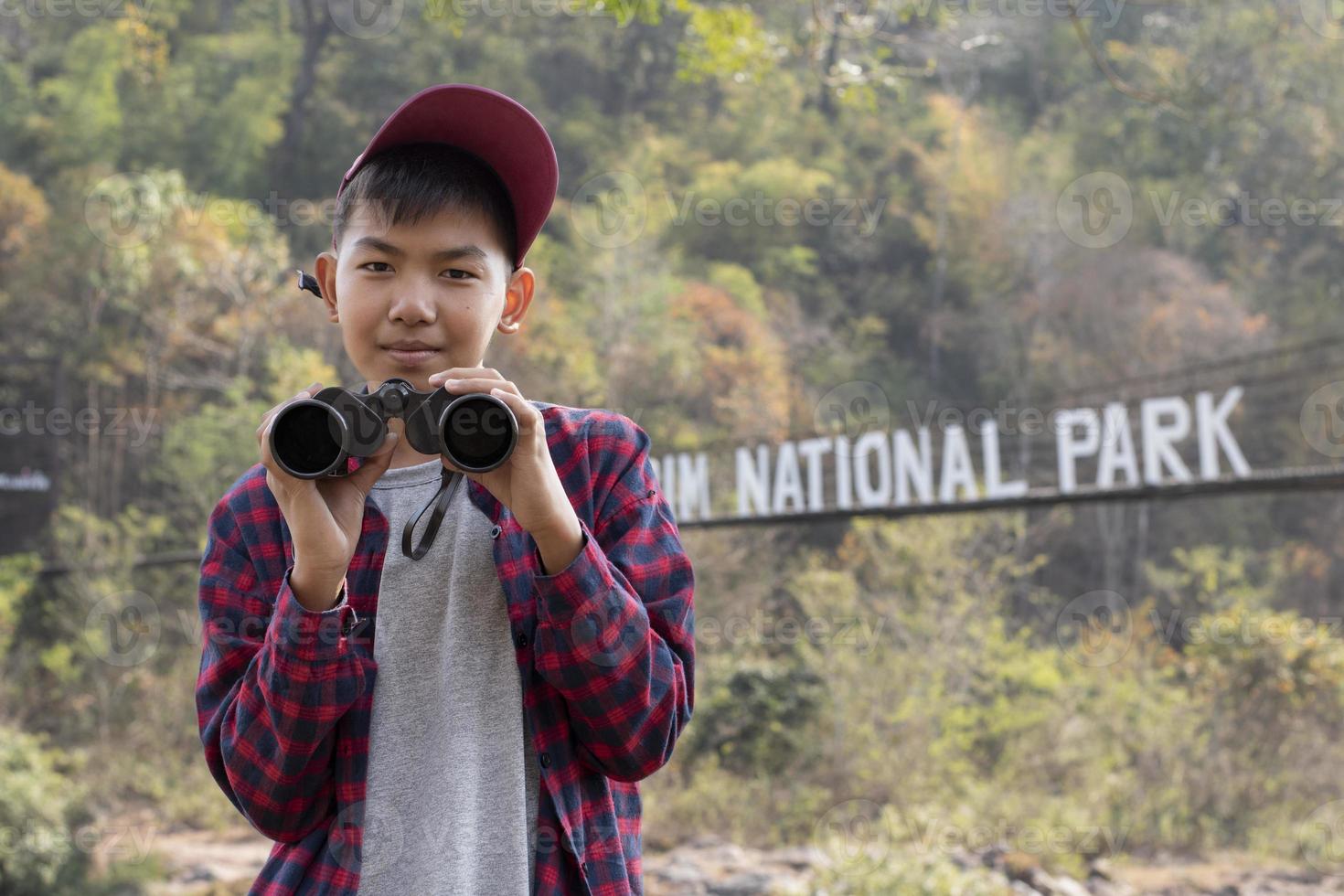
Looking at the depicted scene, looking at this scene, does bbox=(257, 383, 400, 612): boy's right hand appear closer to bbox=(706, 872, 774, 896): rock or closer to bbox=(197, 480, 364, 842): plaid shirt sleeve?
bbox=(197, 480, 364, 842): plaid shirt sleeve

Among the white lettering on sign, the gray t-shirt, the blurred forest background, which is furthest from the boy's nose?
the blurred forest background

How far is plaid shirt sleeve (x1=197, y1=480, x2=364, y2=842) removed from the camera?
629 mm

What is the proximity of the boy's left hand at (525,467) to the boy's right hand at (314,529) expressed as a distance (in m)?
0.05

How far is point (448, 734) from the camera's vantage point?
656 millimetres

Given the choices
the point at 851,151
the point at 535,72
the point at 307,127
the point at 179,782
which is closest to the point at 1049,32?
the point at 851,151

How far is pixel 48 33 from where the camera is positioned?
7793 mm

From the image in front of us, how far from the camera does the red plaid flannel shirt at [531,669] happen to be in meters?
0.64

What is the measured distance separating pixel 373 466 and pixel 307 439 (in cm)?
4

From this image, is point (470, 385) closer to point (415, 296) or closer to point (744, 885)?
point (415, 296)

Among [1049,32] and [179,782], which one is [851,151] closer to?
[1049,32]

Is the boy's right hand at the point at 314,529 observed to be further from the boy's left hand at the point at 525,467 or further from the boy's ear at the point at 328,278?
the boy's ear at the point at 328,278

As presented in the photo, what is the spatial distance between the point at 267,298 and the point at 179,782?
8.90 feet

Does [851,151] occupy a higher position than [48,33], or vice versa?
[48,33]

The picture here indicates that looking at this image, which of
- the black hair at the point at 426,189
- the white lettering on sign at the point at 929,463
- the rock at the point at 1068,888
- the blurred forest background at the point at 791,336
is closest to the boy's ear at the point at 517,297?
the black hair at the point at 426,189
